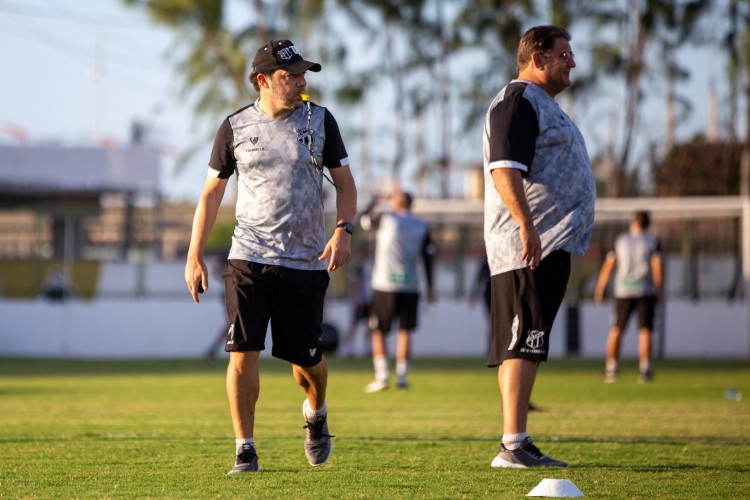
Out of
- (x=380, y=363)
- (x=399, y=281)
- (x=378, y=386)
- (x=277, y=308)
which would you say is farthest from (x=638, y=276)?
(x=277, y=308)

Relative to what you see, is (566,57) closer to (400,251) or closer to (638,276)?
(400,251)

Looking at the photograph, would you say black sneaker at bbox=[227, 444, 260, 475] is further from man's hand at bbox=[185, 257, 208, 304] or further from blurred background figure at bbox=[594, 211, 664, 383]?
blurred background figure at bbox=[594, 211, 664, 383]

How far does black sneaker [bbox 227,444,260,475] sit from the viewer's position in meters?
6.39

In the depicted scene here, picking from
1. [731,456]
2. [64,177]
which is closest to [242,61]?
[64,177]

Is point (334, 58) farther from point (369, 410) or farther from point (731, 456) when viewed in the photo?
point (731, 456)

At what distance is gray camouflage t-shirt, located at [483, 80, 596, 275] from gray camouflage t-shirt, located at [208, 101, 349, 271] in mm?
888

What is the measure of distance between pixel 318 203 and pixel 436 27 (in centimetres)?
2825

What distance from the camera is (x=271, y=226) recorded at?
6539 millimetres

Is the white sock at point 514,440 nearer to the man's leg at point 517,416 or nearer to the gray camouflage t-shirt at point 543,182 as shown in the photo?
the man's leg at point 517,416

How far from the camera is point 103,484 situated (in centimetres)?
605

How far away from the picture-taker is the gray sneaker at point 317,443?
683cm

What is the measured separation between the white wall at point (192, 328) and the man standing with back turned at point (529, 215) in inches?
697

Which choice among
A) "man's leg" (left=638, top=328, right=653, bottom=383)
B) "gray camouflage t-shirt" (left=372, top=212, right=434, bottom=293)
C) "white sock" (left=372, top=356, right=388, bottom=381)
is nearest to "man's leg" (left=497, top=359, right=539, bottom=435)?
"white sock" (left=372, top=356, right=388, bottom=381)

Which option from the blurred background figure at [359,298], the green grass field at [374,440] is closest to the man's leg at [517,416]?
the green grass field at [374,440]
